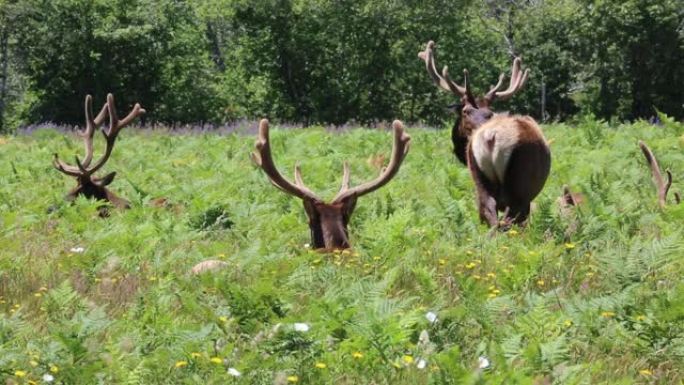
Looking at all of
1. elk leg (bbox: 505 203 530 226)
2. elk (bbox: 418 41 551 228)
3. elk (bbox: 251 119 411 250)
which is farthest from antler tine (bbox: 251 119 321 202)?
elk leg (bbox: 505 203 530 226)

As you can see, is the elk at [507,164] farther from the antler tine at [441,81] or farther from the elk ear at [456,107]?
the antler tine at [441,81]

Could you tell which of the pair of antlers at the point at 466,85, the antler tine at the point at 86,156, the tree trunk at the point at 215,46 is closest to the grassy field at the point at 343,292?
the antler tine at the point at 86,156

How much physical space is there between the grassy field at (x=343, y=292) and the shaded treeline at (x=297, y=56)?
28.1 m

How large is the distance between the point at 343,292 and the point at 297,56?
113 ft

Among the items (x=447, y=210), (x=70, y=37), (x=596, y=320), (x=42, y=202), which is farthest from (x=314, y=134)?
(x=70, y=37)

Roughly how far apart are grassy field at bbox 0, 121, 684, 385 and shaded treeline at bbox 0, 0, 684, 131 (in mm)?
28058

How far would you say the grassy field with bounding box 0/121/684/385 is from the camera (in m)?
4.39

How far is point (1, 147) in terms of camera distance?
58.1ft

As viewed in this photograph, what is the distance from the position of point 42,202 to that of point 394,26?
3053 centimetres

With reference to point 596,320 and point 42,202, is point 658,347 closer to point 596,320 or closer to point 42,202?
point 596,320

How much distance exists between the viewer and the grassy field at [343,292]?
14.4 ft

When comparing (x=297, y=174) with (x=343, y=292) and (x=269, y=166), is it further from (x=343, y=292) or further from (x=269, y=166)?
(x=343, y=292)

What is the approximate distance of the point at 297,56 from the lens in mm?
39562

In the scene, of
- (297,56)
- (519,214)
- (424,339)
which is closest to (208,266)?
(424,339)
